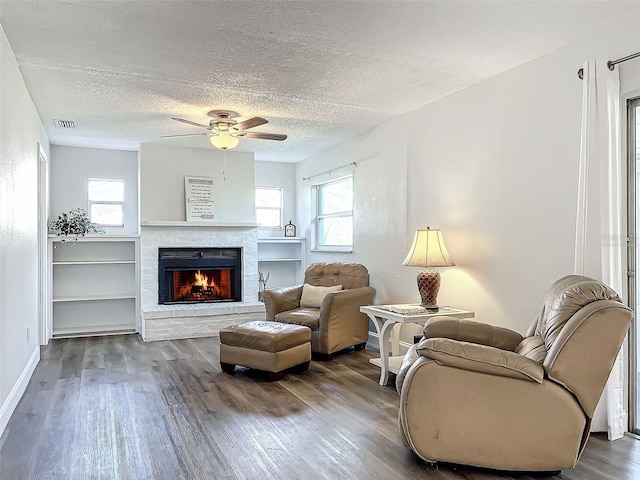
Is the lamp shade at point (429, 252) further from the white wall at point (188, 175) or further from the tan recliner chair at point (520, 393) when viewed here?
the white wall at point (188, 175)

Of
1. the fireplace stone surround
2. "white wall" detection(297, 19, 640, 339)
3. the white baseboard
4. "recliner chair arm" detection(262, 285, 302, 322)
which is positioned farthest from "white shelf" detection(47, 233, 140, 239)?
"white wall" detection(297, 19, 640, 339)

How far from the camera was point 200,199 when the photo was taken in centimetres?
695

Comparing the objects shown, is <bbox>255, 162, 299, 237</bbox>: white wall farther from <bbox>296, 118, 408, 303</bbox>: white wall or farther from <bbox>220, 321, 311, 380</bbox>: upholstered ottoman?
<bbox>220, 321, 311, 380</bbox>: upholstered ottoman

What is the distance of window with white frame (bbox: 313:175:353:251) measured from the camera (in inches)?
259

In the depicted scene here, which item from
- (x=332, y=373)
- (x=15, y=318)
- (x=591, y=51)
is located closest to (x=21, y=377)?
(x=15, y=318)

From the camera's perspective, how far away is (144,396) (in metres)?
3.87

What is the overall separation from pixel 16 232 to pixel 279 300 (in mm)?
2743

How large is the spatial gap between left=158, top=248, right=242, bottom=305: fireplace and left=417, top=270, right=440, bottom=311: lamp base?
3.50 meters

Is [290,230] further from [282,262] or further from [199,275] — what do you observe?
[199,275]

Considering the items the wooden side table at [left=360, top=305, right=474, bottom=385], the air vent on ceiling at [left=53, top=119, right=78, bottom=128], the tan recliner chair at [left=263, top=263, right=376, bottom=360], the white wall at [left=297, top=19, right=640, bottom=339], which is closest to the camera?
the white wall at [left=297, top=19, right=640, bottom=339]

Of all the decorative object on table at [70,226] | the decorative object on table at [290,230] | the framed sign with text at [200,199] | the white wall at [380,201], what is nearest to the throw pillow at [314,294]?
the white wall at [380,201]

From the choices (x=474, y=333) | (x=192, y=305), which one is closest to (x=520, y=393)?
(x=474, y=333)

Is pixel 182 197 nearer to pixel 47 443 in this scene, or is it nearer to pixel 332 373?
pixel 332 373

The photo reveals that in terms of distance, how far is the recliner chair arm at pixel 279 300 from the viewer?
5574 mm
